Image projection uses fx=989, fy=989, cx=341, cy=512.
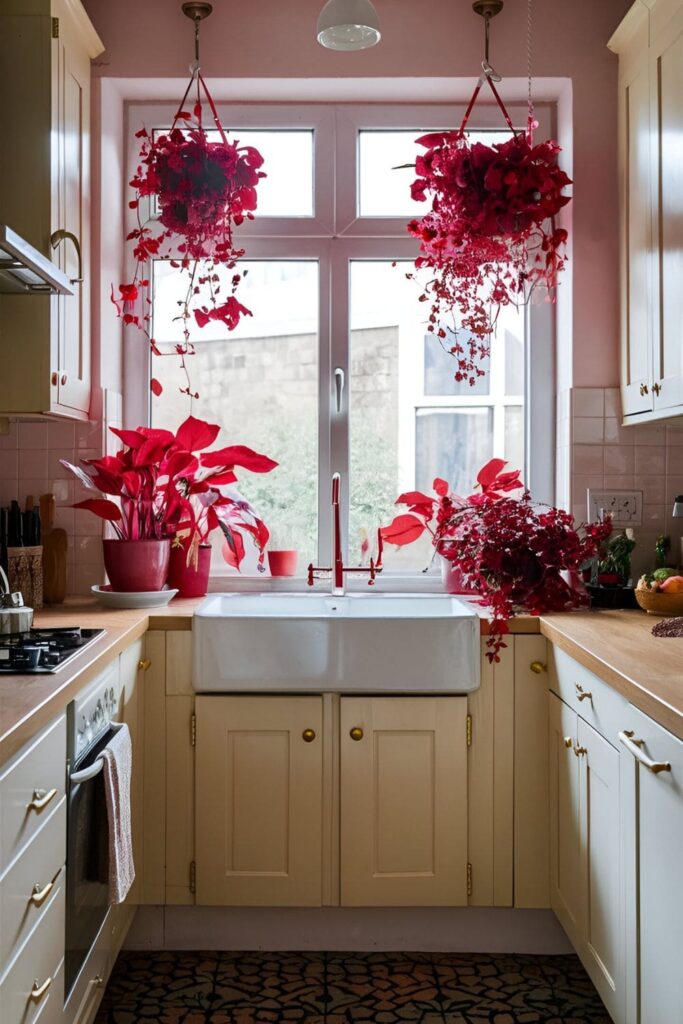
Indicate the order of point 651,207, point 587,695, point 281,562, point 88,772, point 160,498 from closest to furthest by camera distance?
point 88,772
point 587,695
point 651,207
point 160,498
point 281,562

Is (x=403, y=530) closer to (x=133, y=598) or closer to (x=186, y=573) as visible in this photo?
(x=186, y=573)

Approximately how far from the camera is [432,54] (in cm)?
301

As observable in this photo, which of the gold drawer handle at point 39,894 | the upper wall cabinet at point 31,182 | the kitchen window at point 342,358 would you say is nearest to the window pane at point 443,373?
the kitchen window at point 342,358

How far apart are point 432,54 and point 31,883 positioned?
258 centimetres

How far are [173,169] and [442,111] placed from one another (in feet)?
3.14

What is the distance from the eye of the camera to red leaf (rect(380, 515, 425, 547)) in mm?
3094

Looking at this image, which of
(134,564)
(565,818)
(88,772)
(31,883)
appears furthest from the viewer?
(134,564)

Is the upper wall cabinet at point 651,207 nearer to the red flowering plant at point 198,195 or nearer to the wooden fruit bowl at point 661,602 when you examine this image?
the wooden fruit bowl at point 661,602

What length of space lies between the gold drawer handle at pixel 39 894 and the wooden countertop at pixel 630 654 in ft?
3.38

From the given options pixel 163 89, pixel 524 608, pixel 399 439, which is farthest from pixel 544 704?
pixel 163 89

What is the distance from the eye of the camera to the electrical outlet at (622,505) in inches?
119

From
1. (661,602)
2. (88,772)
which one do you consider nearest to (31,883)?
(88,772)

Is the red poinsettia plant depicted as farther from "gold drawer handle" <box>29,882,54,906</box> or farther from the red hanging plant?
"gold drawer handle" <box>29,882,54,906</box>

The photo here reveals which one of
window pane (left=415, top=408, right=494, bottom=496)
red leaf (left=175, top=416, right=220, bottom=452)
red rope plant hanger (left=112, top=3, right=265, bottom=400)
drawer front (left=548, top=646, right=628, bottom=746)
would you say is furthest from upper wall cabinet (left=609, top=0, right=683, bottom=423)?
red leaf (left=175, top=416, right=220, bottom=452)
